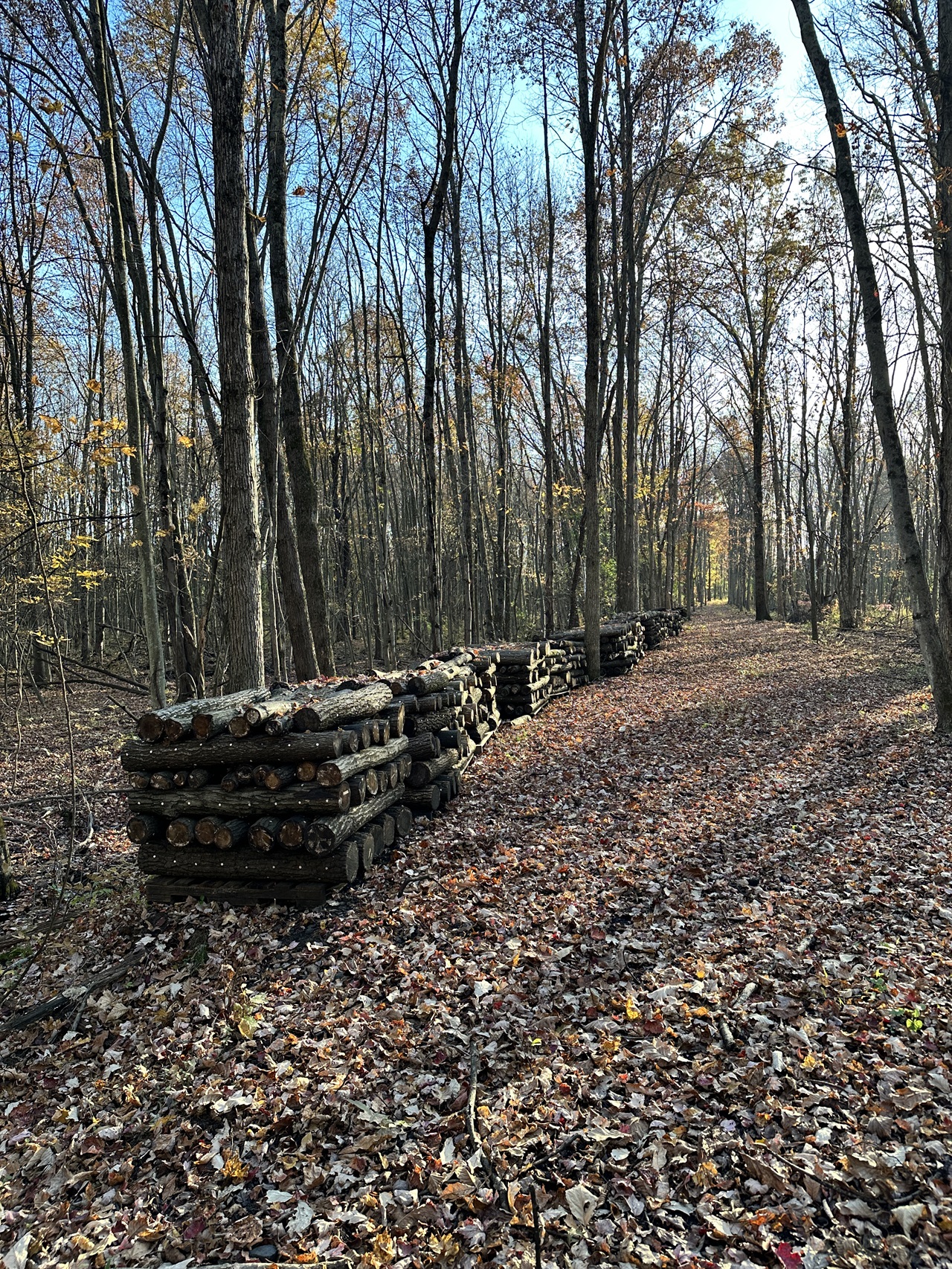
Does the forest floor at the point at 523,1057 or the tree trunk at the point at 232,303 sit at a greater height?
the tree trunk at the point at 232,303

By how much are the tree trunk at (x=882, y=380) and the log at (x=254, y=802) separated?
7.45m

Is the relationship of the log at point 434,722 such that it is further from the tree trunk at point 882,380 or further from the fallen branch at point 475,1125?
the tree trunk at point 882,380

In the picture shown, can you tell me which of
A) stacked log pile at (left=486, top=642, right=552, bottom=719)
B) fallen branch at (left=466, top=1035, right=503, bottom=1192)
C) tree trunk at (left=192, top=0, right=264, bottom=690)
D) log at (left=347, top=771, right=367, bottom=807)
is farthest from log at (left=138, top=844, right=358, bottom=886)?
stacked log pile at (left=486, top=642, right=552, bottom=719)

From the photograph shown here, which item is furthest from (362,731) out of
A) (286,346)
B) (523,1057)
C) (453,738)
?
(286,346)

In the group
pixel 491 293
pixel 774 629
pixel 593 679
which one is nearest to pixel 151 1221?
pixel 593 679

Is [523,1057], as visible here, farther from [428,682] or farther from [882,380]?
[882,380]

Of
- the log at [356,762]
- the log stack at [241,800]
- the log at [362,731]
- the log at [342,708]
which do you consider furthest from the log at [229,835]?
the log at [362,731]

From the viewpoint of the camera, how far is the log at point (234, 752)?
491cm

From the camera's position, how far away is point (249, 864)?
491 centimetres

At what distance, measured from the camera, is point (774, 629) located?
23.3m

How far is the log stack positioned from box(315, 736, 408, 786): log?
0.01 metres

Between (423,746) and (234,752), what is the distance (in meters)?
2.30

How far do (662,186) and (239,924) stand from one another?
21013mm

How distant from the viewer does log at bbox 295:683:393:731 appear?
16.6ft
